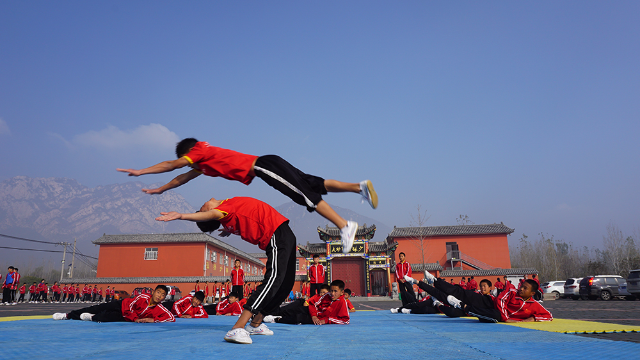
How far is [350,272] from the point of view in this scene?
31.1 meters

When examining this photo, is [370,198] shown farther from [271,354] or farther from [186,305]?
[186,305]

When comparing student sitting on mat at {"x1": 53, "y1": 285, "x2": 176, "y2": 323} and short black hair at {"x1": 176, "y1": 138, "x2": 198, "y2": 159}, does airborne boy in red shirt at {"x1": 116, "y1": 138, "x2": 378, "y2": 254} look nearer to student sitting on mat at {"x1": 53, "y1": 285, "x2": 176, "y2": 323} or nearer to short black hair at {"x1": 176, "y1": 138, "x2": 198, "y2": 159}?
short black hair at {"x1": 176, "y1": 138, "x2": 198, "y2": 159}

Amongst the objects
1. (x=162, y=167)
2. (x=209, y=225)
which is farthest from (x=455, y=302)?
(x=162, y=167)

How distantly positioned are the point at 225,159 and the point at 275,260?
1.19 metres

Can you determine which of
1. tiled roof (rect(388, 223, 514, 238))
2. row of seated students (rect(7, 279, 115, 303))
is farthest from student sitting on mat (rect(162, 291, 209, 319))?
tiled roof (rect(388, 223, 514, 238))

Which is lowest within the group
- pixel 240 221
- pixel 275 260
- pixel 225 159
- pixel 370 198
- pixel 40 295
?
pixel 40 295

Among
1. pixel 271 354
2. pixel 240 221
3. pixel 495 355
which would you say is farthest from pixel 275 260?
pixel 495 355

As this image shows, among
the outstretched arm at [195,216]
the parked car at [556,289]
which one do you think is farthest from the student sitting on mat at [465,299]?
the parked car at [556,289]

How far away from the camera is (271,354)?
103 inches

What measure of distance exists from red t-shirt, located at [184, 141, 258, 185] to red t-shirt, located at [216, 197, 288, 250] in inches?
11.4

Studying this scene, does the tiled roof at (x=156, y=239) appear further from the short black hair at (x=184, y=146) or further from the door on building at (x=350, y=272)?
the short black hair at (x=184, y=146)

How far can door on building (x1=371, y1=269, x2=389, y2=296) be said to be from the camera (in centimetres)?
3144

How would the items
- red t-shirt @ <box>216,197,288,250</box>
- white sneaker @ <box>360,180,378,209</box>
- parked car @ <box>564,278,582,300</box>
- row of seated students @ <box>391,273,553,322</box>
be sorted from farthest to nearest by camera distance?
parked car @ <box>564,278,582,300</box>, row of seated students @ <box>391,273,553,322</box>, white sneaker @ <box>360,180,378,209</box>, red t-shirt @ <box>216,197,288,250</box>

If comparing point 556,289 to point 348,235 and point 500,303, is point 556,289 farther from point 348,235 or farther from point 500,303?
point 348,235
